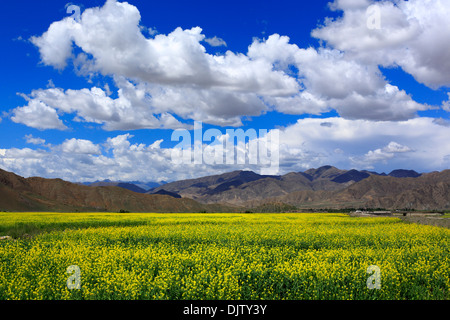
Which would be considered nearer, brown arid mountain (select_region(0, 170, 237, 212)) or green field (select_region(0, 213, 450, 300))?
green field (select_region(0, 213, 450, 300))

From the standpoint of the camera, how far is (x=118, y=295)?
35.1 feet

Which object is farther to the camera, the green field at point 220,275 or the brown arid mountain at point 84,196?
the brown arid mountain at point 84,196

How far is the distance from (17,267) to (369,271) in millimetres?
14877

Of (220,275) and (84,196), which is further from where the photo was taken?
(84,196)

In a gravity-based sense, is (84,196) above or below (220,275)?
below

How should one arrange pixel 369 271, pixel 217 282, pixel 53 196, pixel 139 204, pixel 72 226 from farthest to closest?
Answer: pixel 139 204 → pixel 53 196 → pixel 72 226 → pixel 369 271 → pixel 217 282
